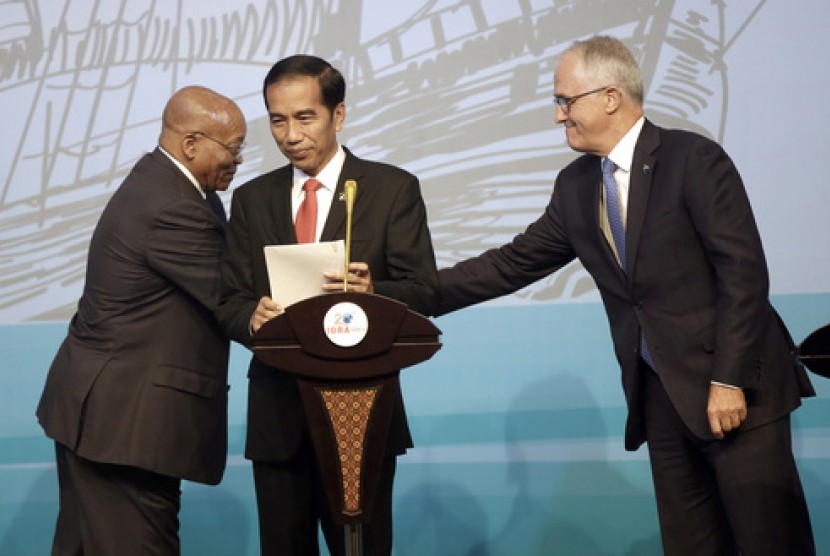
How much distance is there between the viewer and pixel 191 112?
321 centimetres

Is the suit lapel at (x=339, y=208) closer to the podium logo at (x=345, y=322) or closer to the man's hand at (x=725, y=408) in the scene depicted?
the podium logo at (x=345, y=322)

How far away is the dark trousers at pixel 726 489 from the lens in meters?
2.77

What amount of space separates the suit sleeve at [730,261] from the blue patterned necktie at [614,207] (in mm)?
184

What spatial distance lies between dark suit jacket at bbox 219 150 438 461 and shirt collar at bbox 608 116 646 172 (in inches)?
19.5

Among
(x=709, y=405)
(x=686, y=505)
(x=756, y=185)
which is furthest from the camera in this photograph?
(x=756, y=185)

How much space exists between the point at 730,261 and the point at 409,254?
737mm

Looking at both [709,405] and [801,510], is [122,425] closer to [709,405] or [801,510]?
[709,405]

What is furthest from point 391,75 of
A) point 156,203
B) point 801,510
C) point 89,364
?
point 801,510

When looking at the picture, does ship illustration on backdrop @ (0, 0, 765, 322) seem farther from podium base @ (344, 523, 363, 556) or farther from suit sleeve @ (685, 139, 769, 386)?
podium base @ (344, 523, 363, 556)

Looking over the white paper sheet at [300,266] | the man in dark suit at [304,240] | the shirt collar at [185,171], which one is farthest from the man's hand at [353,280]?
the shirt collar at [185,171]

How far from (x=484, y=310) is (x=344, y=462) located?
1.82 m

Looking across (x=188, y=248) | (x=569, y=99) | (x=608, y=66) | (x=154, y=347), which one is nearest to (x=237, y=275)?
(x=188, y=248)

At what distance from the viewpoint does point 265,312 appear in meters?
2.55

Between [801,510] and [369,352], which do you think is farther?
[801,510]
